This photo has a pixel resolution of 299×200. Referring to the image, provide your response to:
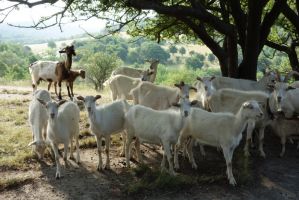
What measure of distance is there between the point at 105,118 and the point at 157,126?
1190 mm

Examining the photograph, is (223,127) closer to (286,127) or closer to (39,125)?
(286,127)

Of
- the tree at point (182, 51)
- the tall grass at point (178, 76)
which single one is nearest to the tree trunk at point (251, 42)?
the tall grass at point (178, 76)

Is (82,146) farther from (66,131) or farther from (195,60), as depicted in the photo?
(195,60)

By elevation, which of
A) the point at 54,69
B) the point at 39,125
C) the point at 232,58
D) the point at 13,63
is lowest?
the point at 13,63

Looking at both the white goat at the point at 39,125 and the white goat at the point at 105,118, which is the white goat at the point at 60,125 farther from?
the white goat at the point at 105,118

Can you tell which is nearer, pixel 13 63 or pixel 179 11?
pixel 179 11

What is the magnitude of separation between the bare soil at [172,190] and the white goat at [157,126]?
1.96ft

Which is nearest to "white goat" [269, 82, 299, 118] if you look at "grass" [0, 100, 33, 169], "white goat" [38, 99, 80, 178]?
"white goat" [38, 99, 80, 178]

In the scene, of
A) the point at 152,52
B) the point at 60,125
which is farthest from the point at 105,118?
the point at 152,52

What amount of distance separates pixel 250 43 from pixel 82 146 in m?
6.16

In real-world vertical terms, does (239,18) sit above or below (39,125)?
above

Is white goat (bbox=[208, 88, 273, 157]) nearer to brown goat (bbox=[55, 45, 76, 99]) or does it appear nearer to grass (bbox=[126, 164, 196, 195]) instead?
grass (bbox=[126, 164, 196, 195])

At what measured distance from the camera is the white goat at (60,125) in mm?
7883

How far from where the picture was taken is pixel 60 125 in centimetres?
816
